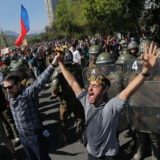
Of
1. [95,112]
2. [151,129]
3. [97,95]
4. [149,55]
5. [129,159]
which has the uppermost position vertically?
[149,55]

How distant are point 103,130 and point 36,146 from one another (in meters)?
1.21

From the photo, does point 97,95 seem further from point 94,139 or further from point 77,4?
point 77,4

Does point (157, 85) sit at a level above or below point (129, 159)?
above

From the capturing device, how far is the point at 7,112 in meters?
4.66

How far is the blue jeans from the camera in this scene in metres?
2.59

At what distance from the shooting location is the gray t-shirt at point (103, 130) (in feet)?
6.06

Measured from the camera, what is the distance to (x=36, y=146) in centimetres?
260

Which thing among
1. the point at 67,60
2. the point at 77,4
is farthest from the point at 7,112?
the point at 77,4

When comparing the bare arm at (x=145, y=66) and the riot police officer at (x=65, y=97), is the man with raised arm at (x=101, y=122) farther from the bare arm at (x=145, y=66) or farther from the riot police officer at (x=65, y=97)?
the riot police officer at (x=65, y=97)

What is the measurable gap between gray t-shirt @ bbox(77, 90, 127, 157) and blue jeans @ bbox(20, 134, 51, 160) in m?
0.92

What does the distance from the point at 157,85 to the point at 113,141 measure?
998mm

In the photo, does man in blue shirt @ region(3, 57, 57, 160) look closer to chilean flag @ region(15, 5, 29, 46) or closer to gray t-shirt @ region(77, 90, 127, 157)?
gray t-shirt @ region(77, 90, 127, 157)

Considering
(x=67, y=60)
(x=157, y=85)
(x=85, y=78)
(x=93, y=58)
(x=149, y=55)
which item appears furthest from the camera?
(x=93, y=58)

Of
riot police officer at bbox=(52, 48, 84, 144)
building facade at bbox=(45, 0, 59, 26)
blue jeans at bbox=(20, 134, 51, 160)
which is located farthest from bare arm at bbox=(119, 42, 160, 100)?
building facade at bbox=(45, 0, 59, 26)
